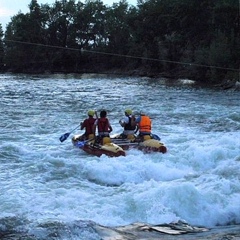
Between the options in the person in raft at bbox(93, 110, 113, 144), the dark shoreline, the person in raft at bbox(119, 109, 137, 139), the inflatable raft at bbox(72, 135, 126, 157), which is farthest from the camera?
the dark shoreline

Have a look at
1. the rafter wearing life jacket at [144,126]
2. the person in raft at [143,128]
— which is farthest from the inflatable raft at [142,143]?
the rafter wearing life jacket at [144,126]

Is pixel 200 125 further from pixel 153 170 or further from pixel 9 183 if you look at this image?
pixel 9 183

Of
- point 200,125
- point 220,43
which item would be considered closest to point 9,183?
point 200,125

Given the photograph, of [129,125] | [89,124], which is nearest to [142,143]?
[129,125]

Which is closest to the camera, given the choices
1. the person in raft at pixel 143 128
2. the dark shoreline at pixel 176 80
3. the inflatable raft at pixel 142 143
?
the inflatable raft at pixel 142 143

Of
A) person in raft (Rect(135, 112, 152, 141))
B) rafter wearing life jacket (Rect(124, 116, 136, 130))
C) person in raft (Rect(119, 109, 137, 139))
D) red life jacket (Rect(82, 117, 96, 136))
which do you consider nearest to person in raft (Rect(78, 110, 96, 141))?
red life jacket (Rect(82, 117, 96, 136))

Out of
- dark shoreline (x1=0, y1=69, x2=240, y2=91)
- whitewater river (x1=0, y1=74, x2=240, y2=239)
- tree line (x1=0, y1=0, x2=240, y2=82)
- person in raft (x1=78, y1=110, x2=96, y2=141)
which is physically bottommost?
whitewater river (x1=0, y1=74, x2=240, y2=239)

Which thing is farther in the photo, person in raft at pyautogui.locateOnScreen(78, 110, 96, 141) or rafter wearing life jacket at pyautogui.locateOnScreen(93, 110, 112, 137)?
person in raft at pyautogui.locateOnScreen(78, 110, 96, 141)

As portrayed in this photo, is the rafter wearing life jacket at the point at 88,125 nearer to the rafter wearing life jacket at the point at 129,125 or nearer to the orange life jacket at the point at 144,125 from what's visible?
the rafter wearing life jacket at the point at 129,125

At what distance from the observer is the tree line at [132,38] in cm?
4000

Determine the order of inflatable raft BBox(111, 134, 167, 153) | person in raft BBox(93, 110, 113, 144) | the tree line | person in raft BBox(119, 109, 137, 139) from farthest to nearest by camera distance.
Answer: the tree line, person in raft BBox(119, 109, 137, 139), person in raft BBox(93, 110, 113, 144), inflatable raft BBox(111, 134, 167, 153)

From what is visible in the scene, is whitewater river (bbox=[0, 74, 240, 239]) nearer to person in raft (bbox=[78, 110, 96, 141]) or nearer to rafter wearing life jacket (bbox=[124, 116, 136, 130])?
person in raft (bbox=[78, 110, 96, 141])

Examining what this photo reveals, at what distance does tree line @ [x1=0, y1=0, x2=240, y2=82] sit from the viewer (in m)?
40.0

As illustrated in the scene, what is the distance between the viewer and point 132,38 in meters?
63.5
